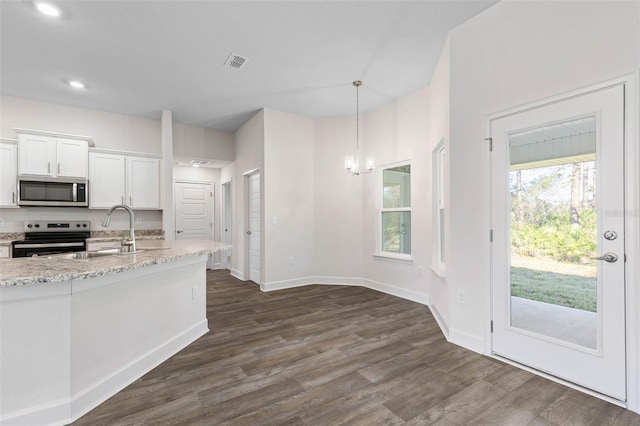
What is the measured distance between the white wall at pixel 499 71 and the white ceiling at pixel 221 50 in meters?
0.35

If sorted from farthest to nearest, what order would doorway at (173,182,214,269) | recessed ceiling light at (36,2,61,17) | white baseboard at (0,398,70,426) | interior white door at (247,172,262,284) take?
doorway at (173,182,214,269) → interior white door at (247,172,262,284) → recessed ceiling light at (36,2,61,17) → white baseboard at (0,398,70,426)

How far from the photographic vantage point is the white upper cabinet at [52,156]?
409 centimetres

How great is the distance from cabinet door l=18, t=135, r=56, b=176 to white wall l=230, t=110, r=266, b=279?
9.07ft

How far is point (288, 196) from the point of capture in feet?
16.7

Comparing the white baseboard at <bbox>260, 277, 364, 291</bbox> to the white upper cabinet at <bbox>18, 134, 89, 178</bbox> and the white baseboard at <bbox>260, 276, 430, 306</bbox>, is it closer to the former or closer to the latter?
the white baseboard at <bbox>260, 276, 430, 306</bbox>

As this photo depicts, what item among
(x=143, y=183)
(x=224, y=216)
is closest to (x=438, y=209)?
(x=143, y=183)

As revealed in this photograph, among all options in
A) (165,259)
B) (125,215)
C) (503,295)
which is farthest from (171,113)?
(503,295)

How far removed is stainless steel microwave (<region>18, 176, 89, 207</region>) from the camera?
4086mm

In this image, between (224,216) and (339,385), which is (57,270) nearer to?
(339,385)

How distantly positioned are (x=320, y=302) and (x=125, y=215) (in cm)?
366

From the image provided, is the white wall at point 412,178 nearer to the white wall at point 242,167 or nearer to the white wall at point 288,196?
the white wall at point 288,196

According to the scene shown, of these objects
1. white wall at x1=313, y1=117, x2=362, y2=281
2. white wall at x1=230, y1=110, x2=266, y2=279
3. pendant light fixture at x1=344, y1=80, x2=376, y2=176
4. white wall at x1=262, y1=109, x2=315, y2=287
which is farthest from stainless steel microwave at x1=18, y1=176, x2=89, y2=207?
pendant light fixture at x1=344, y1=80, x2=376, y2=176

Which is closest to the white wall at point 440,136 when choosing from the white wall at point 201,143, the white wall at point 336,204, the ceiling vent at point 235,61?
the white wall at point 336,204

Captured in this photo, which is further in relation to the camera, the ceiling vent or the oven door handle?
the oven door handle
